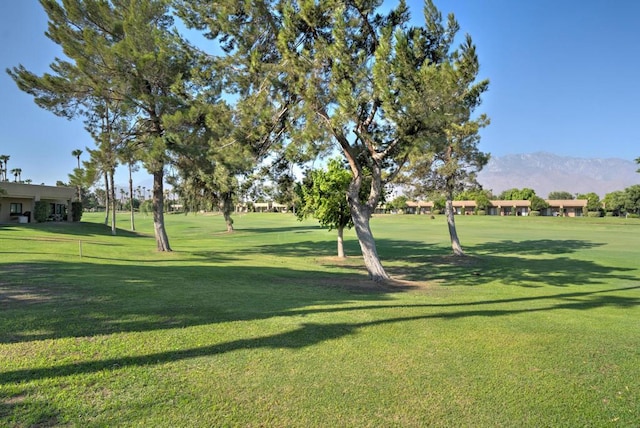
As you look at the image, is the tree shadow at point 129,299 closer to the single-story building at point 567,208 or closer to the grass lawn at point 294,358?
the grass lawn at point 294,358

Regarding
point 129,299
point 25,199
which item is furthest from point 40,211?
point 129,299

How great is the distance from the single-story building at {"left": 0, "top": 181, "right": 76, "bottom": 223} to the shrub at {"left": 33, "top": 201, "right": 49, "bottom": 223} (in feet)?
2.46

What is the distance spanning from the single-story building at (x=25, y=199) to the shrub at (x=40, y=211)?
2.46ft

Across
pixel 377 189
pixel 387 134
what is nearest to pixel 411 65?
pixel 387 134

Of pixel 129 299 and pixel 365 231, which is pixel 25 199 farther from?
pixel 129 299

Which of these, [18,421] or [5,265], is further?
[5,265]

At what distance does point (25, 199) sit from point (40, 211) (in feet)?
9.30

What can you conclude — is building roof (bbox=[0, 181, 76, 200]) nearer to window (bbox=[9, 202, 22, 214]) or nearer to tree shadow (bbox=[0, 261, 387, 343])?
window (bbox=[9, 202, 22, 214])

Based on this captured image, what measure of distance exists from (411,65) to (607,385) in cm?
794

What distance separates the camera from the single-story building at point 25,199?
36500mm

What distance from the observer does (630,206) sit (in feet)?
279

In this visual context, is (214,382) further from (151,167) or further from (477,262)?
(477,262)

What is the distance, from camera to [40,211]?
3822cm

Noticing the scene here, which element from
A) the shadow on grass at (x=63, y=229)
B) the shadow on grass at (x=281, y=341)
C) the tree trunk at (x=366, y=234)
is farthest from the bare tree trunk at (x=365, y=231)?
the shadow on grass at (x=63, y=229)
